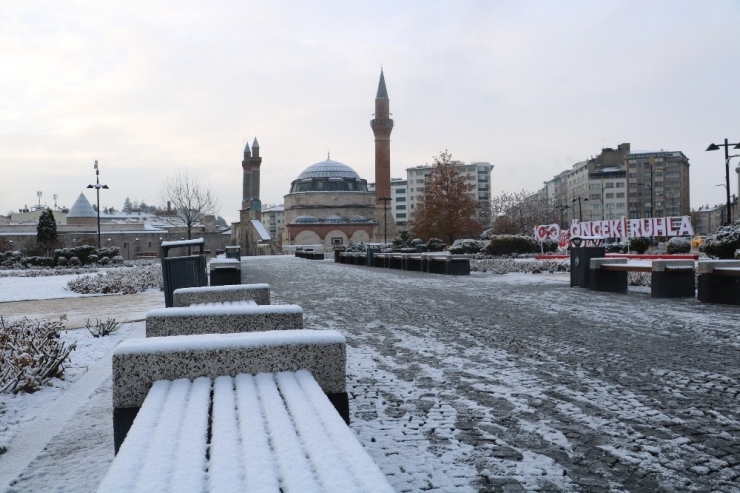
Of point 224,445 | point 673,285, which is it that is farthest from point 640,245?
point 224,445

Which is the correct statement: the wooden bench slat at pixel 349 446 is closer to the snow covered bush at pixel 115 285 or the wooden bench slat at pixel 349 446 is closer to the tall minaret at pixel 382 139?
the snow covered bush at pixel 115 285

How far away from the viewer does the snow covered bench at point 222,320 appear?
13.6ft

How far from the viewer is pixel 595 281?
46.9 feet

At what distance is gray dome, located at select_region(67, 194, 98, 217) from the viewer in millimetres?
80938

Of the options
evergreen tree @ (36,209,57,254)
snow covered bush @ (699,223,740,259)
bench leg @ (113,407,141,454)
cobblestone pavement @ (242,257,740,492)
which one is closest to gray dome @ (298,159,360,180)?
evergreen tree @ (36,209,57,254)

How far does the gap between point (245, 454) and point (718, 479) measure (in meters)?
Result: 2.42

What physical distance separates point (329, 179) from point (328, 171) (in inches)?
74.9

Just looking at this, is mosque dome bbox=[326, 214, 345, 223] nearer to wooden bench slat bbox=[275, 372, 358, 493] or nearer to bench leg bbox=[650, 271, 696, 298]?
bench leg bbox=[650, 271, 696, 298]

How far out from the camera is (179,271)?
29.3 ft

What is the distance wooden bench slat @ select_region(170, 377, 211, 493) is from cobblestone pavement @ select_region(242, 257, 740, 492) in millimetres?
1089

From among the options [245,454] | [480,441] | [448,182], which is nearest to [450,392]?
[480,441]

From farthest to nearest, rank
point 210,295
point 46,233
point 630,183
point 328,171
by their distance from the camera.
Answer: point 630,183 → point 328,171 → point 46,233 → point 210,295

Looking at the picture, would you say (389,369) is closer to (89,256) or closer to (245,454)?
(245,454)

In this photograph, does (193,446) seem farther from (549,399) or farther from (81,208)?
(81,208)
